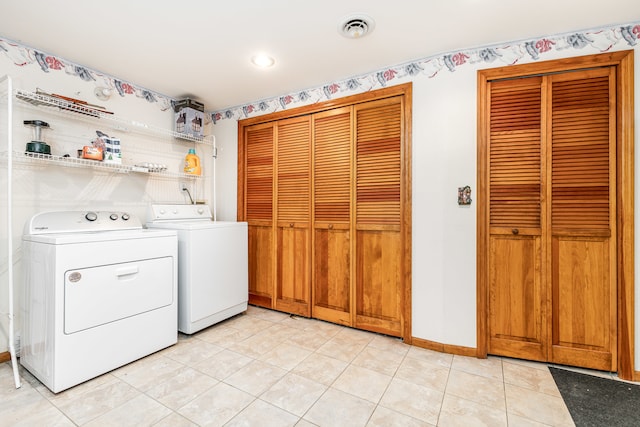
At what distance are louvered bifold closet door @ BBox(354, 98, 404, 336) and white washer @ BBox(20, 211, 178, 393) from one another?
152cm

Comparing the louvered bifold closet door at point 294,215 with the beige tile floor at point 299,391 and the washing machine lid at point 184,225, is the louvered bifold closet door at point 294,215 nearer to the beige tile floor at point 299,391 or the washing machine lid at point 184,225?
the washing machine lid at point 184,225

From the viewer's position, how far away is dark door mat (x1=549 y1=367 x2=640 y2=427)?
1.42 meters

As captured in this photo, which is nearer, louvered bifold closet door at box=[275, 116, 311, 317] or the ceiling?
the ceiling

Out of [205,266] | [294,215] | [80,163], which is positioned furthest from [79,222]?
[294,215]

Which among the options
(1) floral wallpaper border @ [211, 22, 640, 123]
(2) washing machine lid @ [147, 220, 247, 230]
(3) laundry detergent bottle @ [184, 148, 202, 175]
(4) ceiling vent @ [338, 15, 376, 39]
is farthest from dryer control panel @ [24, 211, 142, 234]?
(4) ceiling vent @ [338, 15, 376, 39]

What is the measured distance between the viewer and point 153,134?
2.77m

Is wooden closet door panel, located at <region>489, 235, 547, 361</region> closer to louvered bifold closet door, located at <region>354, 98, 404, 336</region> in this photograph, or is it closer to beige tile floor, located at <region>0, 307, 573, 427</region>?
beige tile floor, located at <region>0, 307, 573, 427</region>

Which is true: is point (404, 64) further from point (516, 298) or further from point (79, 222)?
point (79, 222)

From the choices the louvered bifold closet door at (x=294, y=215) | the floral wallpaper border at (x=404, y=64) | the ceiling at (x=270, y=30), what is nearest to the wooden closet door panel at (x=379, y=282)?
the louvered bifold closet door at (x=294, y=215)

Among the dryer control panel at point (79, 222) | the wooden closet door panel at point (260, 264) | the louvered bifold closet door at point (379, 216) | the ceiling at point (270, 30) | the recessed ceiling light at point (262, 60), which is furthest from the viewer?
the wooden closet door panel at point (260, 264)

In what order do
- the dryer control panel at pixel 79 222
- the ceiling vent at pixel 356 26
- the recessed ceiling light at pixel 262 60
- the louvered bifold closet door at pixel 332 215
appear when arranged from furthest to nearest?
the louvered bifold closet door at pixel 332 215
the recessed ceiling light at pixel 262 60
the dryer control panel at pixel 79 222
the ceiling vent at pixel 356 26

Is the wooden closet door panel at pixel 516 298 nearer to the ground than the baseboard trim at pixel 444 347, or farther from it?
farther from it

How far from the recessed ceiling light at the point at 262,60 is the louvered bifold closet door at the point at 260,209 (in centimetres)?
76

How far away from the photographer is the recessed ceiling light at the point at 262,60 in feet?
7.08
